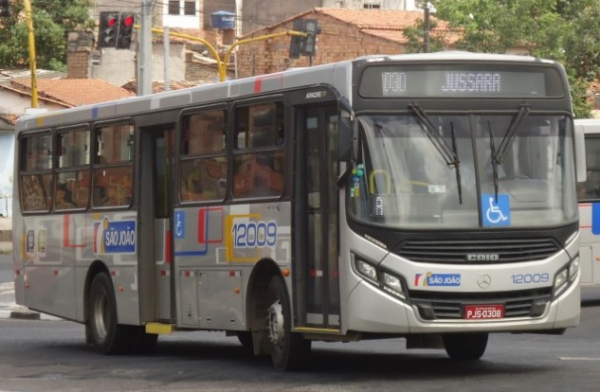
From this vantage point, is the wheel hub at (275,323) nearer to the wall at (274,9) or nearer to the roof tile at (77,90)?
the roof tile at (77,90)

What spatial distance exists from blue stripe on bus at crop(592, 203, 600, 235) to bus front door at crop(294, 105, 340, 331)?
1110 cm

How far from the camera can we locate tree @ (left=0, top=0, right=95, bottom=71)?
68688 mm

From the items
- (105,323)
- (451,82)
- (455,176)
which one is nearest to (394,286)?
(455,176)

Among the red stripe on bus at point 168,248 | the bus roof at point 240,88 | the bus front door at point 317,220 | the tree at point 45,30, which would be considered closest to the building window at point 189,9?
the tree at point 45,30

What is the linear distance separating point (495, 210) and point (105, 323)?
627cm

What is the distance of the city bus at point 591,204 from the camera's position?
2420 centimetres

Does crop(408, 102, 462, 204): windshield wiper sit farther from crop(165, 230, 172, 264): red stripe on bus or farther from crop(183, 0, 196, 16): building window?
crop(183, 0, 196, 16): building window

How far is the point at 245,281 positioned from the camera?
48.8ft

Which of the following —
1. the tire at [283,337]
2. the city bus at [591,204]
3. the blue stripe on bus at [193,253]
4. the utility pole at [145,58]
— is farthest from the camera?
the utility pole at [145,58]

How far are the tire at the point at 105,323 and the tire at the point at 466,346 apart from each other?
4.21 m

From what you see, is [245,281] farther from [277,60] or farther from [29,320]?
[277,60]

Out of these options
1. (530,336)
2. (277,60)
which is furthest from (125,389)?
(277,60)

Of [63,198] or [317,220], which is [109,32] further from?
[317,220]

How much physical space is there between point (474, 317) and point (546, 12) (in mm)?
39624
